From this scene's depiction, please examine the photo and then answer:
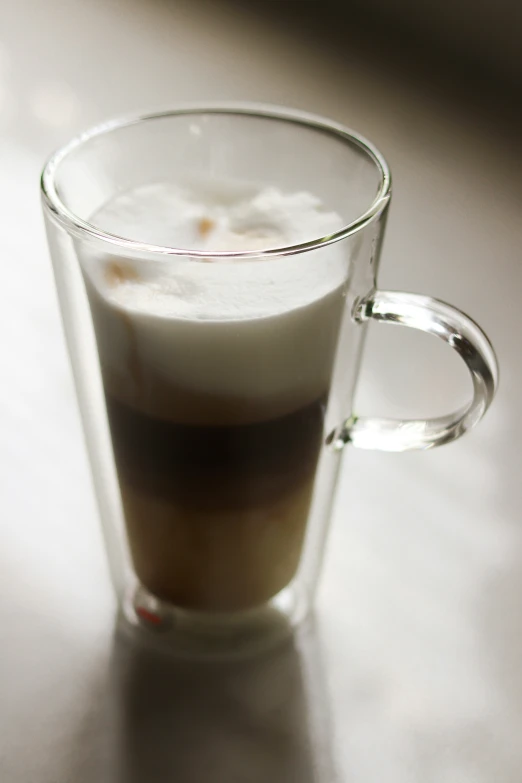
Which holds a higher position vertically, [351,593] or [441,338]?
[441,338]

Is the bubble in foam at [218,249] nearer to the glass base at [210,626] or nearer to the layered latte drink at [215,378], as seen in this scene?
the layered latte drink at [215,378]

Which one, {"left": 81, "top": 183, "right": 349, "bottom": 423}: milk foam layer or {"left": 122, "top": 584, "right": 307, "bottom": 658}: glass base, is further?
{"left": 122, "top": 584, "right": 307, "bottom": 658}: glass base

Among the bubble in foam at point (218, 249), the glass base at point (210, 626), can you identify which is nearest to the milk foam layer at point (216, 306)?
the bubble in foam at point (218, 249)

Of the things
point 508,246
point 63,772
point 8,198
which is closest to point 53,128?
point 8,198

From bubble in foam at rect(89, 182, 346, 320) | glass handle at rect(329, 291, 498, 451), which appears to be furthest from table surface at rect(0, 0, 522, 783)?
bubble in foam at rect(89, 182, 346, 320)

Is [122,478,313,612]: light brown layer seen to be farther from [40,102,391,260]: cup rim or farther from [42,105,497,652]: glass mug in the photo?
[40,102,391,260]: cup rim

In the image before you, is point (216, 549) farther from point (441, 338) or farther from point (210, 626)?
point (441, 338)

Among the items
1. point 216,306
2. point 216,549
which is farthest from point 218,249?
point 216,549

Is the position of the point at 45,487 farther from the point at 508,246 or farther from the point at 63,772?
the point at 508,246
